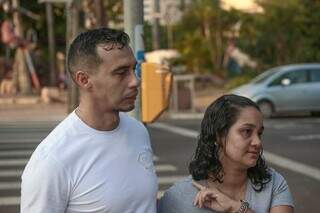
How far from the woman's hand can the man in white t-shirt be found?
0.19 meters

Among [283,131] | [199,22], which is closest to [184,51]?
[199,22]

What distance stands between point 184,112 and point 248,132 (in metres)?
18.7

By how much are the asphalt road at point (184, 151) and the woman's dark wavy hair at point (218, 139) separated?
16.4 feet

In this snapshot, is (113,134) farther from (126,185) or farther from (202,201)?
(202,201)

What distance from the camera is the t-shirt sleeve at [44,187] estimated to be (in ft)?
7.24

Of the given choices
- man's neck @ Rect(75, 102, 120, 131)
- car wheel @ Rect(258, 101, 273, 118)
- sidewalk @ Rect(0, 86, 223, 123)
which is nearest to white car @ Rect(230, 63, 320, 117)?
car wheel @ Rect(258, 101, 273, 118)

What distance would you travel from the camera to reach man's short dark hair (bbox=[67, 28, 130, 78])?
2312mm

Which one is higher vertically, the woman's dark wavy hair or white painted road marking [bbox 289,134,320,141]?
the woman's dark wavy hair

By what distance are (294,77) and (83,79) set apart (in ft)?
58.9

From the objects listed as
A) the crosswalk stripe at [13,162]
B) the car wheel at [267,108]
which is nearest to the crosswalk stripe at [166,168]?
the crosswalk stripe at [13,162]

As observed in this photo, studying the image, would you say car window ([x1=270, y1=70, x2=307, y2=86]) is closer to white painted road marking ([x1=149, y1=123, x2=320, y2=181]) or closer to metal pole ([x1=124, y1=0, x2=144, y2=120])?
white painted road marking ([x1=149, y1=123, x2=320, y2=181])

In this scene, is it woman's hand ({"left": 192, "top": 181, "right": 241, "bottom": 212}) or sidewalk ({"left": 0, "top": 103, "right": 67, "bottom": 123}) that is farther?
sidewalk ({"left": 0, "top": 103, "right": 67, "bottom": 123})

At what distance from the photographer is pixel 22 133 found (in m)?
15.8

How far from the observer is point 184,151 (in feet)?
40.1
